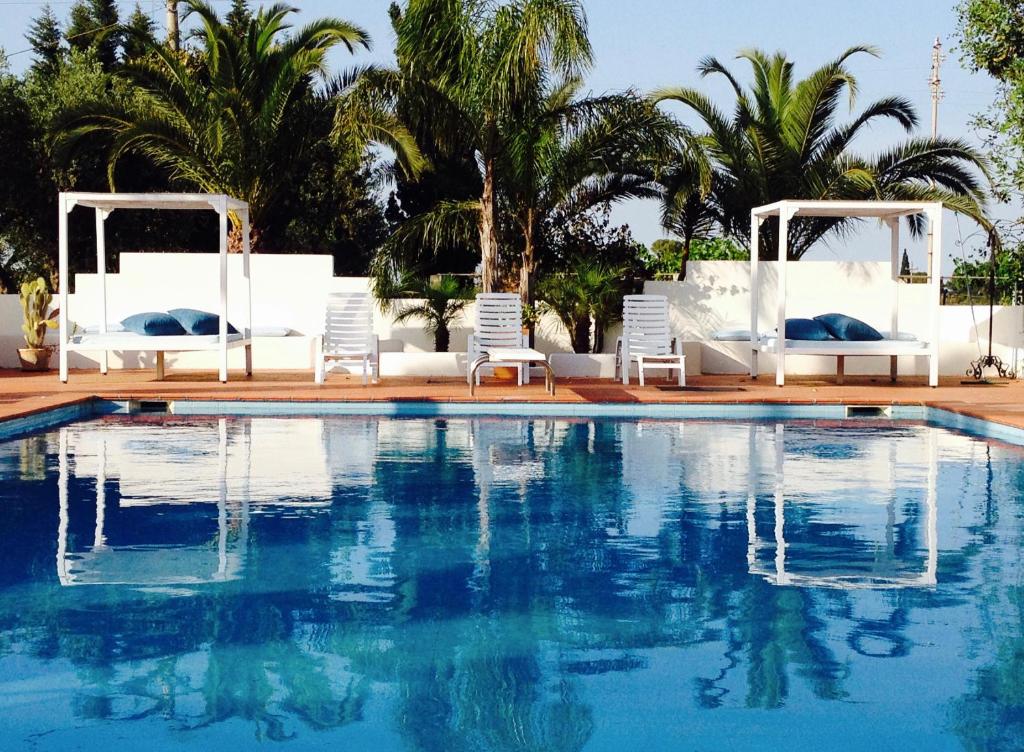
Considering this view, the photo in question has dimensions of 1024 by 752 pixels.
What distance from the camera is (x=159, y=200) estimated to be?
14016 millimetres

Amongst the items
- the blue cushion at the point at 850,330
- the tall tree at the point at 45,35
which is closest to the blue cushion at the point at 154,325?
the blue cushion at the point at 850,330

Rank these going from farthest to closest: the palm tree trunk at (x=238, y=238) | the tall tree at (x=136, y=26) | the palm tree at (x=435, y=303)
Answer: the tall tree at (x=136, y=26) < the palm tree trunk at (x=238, y=238) < the palm tree at (x=435, y=303)

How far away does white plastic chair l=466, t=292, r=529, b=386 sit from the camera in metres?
14.6

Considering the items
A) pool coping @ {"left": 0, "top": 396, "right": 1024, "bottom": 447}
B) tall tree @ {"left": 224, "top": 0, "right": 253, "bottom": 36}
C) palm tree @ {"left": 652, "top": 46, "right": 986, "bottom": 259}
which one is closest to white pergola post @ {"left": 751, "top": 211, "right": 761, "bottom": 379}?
pool coping @ {"left": 0, "top": 396, "right": 1024, "bottom": 447}

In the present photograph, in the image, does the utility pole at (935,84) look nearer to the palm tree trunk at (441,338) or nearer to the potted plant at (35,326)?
the palm tree trunk at (441,338)

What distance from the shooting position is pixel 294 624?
16.7ft

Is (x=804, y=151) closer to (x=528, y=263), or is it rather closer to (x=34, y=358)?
(x=528, y=263)

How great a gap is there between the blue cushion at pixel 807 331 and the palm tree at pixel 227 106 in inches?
287

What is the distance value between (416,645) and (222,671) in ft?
2.39

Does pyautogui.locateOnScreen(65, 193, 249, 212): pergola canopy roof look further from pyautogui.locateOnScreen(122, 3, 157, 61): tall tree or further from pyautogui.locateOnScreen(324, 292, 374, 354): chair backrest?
pyautogui.locateOnScreen(122, 3, 157, 61): tall tree

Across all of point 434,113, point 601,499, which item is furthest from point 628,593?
point 434,113

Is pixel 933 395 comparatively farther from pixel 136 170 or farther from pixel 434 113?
pixel 136 170

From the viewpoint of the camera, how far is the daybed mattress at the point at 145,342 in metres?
13.9

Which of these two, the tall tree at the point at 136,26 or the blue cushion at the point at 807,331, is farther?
the tall tree at the point at 136,26
